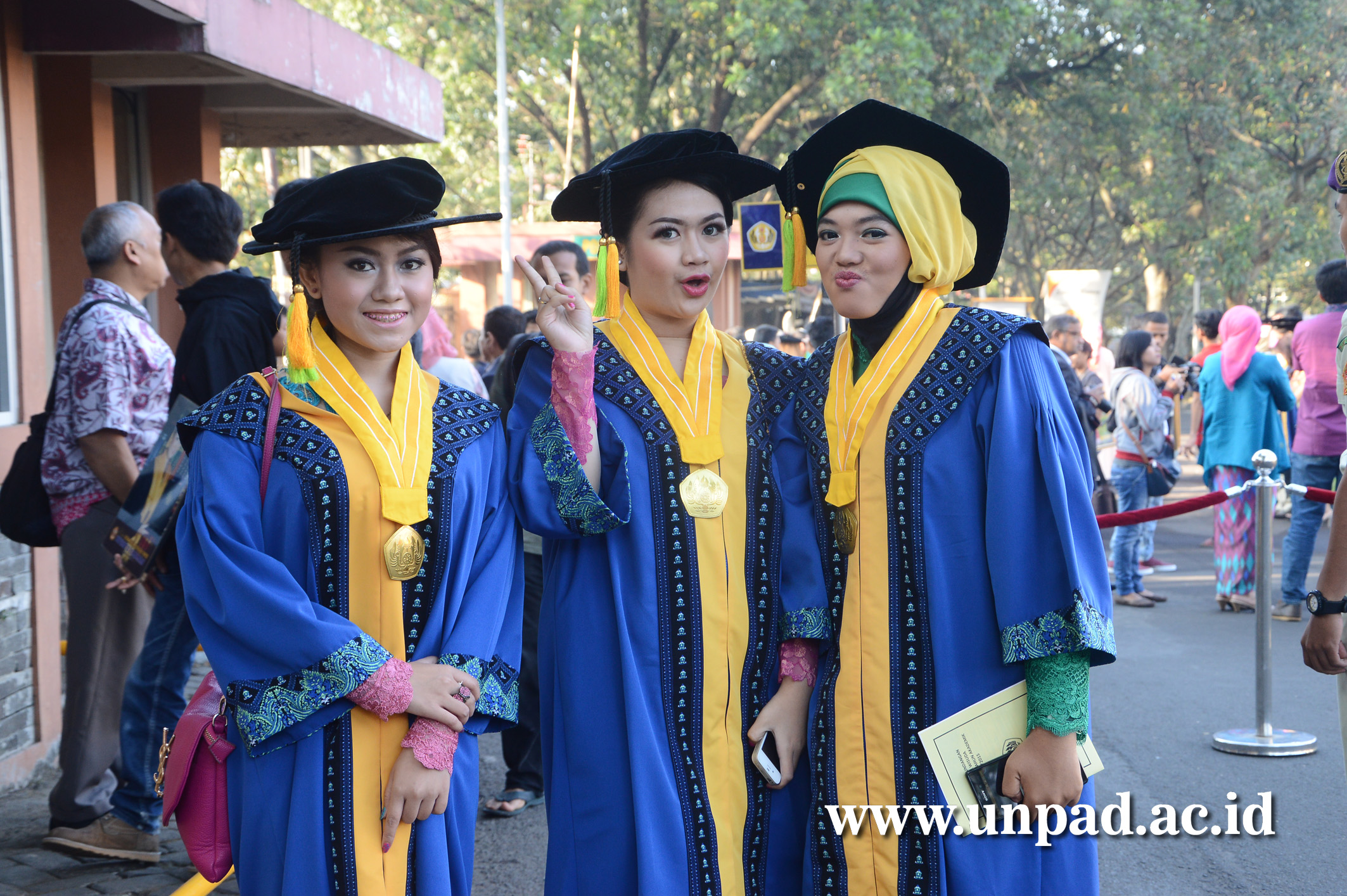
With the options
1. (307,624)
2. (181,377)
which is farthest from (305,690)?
(181,377)

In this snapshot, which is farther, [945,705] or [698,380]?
[698,380]

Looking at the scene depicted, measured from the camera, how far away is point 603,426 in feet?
8.16

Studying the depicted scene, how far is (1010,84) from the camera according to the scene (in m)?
20.3

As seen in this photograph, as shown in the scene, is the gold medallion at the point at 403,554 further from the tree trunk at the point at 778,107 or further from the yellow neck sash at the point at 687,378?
the tree trunk at the point at 778,107

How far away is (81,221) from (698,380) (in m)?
4.44

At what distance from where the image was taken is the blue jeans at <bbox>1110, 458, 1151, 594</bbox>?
26.7 ft

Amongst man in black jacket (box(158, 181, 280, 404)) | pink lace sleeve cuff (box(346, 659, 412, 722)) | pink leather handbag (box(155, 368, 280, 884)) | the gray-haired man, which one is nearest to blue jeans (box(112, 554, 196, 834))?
the gray-haired man

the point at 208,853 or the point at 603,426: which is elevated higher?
the point at 603,426

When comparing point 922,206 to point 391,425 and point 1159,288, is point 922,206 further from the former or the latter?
point 1159,288

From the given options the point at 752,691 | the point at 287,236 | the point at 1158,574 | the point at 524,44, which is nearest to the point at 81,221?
the point at 287,236

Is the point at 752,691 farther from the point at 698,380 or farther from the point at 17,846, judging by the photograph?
the point at 17,846

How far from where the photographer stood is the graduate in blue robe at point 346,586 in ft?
6.98

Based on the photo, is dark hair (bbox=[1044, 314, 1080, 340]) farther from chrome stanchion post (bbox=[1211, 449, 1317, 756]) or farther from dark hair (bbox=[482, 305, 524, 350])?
dark hair (bbox=[482, 305, 524, 350])

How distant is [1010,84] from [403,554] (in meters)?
20.3
